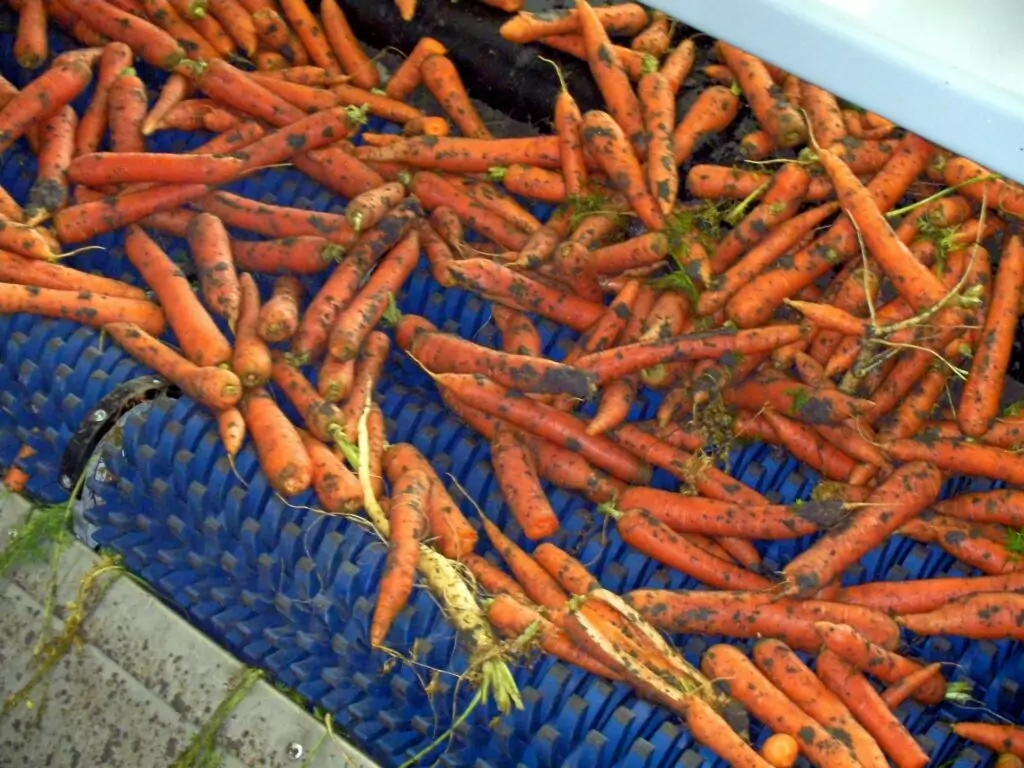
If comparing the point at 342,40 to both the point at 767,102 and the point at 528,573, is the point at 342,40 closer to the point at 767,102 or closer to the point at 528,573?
the point at 767,102

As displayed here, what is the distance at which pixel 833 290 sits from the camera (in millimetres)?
3072

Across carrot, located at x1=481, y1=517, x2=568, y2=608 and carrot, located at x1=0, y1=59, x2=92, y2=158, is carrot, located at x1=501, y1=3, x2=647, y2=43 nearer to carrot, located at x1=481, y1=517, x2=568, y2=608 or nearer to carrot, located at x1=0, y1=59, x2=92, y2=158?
carrot, located at x1=0, y1=59, x2=92, y2=158

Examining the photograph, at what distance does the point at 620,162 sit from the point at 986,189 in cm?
92

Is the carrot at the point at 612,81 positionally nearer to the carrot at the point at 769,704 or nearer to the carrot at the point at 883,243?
the carrot at the point at 883,243

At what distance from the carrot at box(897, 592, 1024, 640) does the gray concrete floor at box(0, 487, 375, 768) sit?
4.29 ft

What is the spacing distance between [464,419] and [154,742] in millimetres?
1079

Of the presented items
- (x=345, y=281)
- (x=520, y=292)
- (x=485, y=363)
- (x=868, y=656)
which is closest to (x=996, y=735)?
(x=868, y=656)

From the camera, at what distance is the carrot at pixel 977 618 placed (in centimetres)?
260

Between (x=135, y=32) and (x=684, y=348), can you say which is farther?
(x=135, y=32)

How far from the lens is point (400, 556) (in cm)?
267

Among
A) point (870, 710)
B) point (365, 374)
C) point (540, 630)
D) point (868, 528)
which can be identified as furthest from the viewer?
point (365, 374)

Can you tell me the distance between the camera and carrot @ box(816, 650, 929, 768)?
2.45 metres

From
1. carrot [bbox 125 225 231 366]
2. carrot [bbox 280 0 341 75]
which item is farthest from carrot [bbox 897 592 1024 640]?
carrot [bbox 280 0 341 75]

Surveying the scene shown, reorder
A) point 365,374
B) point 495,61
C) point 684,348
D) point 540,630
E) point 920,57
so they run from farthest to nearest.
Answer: point 495,61 < point 365,374 < point 684,348 < point 540,630 < point 920,57
